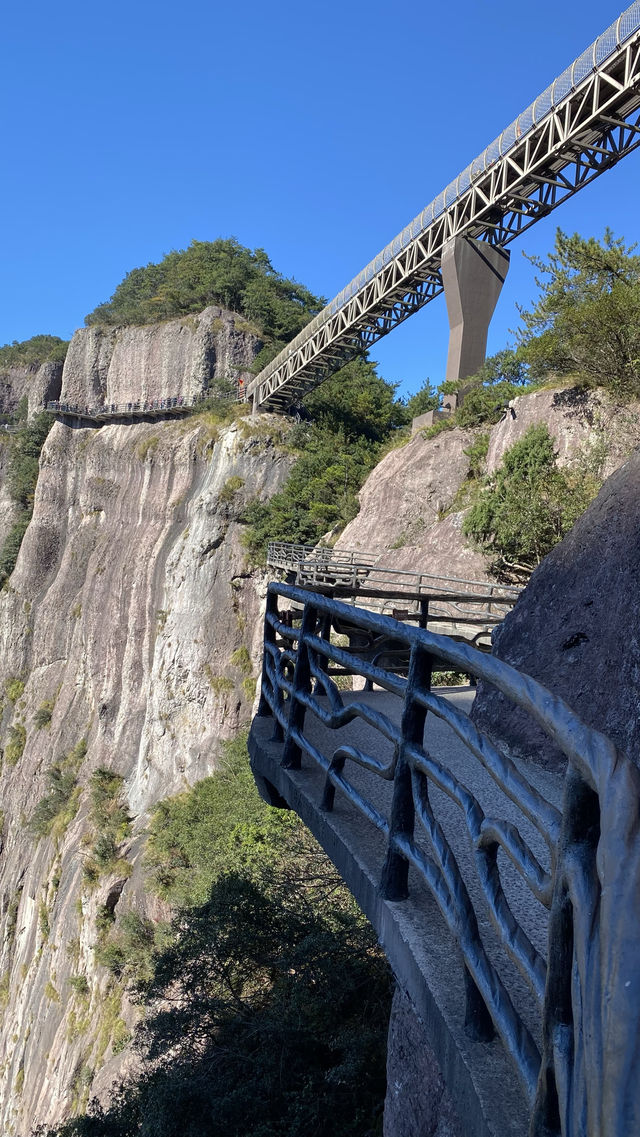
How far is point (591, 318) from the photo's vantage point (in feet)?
47.6

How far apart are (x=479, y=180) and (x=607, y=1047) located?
76.0ft

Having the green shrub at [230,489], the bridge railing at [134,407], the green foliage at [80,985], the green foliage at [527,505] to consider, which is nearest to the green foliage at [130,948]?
the green foliage at [80,985]

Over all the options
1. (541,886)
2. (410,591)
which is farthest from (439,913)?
(410,591)

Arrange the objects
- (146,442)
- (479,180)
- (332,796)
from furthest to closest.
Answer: (146,442), (479,180), (332,796)

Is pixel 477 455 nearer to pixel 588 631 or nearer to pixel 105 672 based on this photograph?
pixel 588 631

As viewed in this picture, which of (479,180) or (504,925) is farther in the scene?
(479,180)

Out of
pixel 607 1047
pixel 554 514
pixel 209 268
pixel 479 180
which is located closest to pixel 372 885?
pixel 607 1047

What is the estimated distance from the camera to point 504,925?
4.33 feet

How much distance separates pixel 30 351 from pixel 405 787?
61.5m

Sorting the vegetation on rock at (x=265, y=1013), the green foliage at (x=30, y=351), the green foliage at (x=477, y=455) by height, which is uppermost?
the green foliage at (x=30, y=351)

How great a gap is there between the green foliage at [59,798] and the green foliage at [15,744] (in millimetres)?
4690

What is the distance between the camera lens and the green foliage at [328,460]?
23.8 meters

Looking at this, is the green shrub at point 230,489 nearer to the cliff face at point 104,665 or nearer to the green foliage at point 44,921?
the cliff face at point 104,665

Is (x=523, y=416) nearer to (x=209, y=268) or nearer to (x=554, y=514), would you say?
(x=554, y=514)
